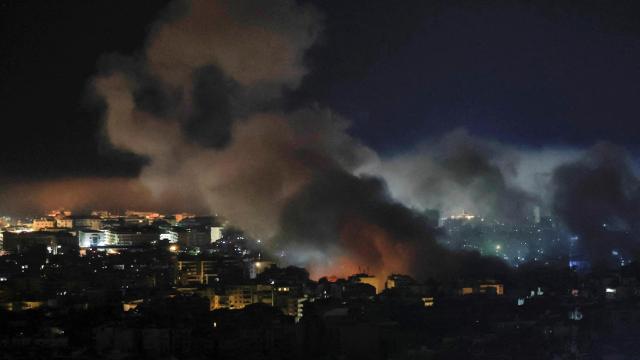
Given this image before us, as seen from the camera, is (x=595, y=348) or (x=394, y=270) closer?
(x=595, y=348)

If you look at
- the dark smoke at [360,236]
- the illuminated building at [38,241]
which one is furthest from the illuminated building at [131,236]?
the dark smoke at [360,236]

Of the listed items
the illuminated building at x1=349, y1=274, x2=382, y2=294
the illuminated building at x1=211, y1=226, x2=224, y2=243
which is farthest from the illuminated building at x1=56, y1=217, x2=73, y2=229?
the illuminated building at x1=349, y1=274, x2=382, y2=294

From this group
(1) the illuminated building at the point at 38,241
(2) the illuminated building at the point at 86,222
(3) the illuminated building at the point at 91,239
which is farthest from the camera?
(2) the illuminated building at the point at 86,222

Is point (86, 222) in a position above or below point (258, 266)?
above

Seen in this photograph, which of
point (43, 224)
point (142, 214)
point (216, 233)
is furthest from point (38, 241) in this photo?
point (142, 214)

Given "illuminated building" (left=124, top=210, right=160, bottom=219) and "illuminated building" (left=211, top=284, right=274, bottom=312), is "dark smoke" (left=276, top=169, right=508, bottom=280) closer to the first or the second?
"illuminated building" (left=211, top=284, right=274, bottom=312)

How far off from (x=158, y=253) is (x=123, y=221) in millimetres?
7014

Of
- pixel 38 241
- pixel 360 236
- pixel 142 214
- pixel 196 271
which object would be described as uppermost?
pixel 142 214

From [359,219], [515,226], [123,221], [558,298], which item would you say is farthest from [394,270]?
[123,221]

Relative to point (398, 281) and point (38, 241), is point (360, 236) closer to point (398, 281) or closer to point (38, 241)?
point (398, 281)

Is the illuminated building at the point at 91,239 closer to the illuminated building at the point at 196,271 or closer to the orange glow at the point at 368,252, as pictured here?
the illuminated building at the point at 196,271

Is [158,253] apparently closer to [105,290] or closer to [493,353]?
[105,290]

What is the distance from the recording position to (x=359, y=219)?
15.0 meters

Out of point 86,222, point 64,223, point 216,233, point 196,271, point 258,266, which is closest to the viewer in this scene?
point 196,271
